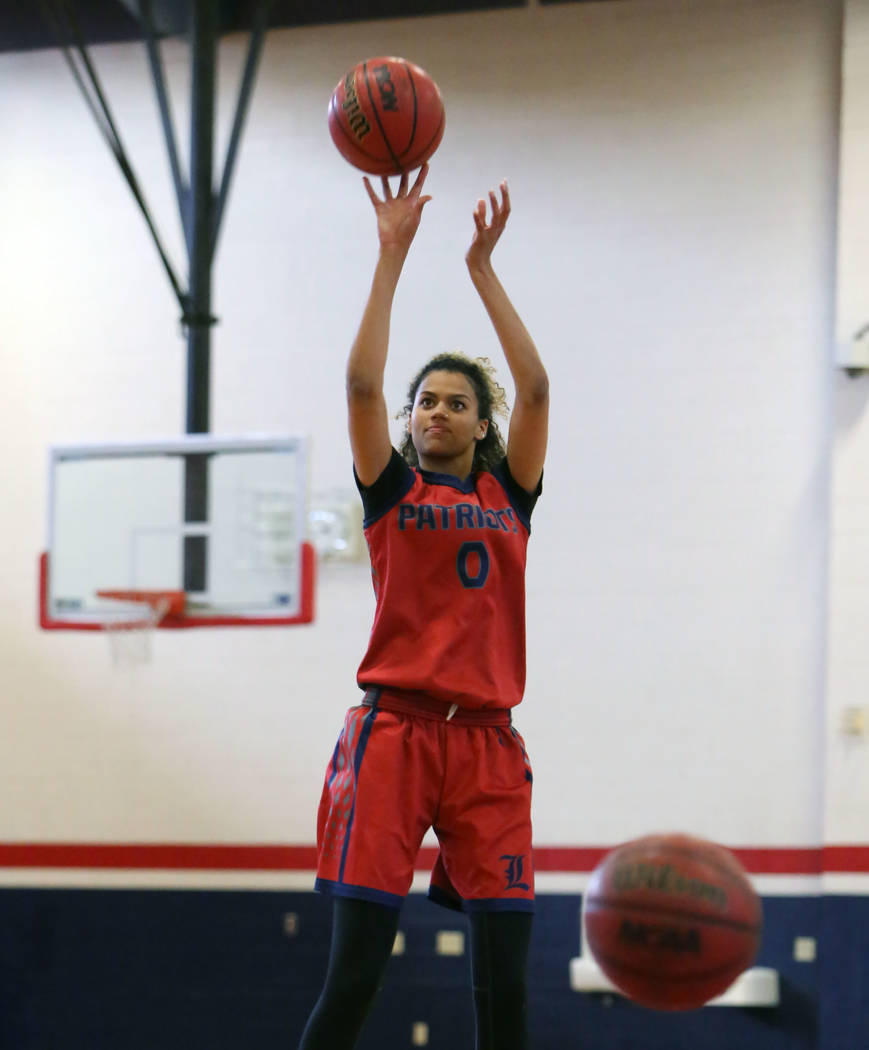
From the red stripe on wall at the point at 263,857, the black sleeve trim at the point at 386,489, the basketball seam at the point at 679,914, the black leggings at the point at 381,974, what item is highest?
the black sleeve trim at the point at 386,489

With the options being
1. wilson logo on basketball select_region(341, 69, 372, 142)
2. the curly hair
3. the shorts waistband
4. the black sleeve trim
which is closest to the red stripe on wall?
the curly hair

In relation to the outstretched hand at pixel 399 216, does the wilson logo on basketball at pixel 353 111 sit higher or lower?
higher

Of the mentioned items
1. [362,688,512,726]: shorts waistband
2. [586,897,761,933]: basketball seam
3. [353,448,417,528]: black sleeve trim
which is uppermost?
[353,448,417,528]: black sleeve trim

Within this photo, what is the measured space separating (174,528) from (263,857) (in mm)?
1733

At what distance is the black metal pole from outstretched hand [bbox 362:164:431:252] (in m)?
2.26

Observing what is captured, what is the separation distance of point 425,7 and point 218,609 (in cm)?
294

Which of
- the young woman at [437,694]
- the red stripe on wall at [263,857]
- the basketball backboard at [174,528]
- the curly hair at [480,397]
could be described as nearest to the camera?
the young woman at [437,694]

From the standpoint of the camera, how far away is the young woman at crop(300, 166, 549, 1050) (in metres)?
2.58

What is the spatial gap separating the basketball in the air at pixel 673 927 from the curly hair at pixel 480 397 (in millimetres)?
1031

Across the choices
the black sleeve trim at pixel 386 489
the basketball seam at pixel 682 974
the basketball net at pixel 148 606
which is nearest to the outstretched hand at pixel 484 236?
the black sleeve trim at pixel 386 489

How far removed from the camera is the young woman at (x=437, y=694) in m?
2.58

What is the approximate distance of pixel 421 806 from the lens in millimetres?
2648

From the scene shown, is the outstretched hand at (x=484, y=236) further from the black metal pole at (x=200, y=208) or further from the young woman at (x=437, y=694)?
the black metal pole at (x=200, y=208)

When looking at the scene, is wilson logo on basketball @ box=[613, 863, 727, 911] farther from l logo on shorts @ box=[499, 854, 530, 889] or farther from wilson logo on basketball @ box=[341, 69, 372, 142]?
wilson logo on basketball @ box=[341, 69, 372, 142]
